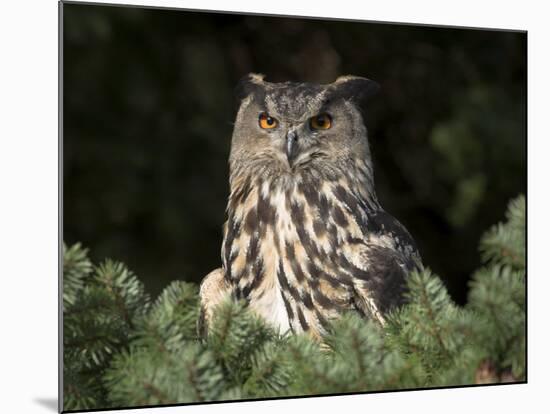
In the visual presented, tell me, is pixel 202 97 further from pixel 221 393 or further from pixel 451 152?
pixel 221 393

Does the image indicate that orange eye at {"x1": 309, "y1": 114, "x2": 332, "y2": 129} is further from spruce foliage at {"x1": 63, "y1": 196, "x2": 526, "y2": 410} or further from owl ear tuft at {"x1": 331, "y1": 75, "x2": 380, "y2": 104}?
spruce foliage at {"x1": 63, "y1": 196, "x2": 526, "y2": 410}

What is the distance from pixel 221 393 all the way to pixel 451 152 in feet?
4.40

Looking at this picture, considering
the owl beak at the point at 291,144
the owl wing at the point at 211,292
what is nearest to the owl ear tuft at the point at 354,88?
the owl beak at the point at 291,144

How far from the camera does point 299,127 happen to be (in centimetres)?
249

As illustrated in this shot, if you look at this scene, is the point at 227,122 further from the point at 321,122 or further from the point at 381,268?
the point at 381,268

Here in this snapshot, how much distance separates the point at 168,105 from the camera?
3.17m

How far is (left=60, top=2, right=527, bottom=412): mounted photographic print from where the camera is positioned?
1.93 meters

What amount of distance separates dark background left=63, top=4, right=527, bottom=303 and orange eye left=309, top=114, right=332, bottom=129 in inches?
6.5

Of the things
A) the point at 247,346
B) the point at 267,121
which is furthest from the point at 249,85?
the point at 247,346

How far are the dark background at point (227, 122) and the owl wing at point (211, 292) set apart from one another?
0.10 m

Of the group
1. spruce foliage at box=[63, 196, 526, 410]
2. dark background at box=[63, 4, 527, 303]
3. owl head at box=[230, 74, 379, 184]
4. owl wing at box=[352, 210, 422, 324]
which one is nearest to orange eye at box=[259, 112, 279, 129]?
owl head at box=[230, 74, 379, 184]

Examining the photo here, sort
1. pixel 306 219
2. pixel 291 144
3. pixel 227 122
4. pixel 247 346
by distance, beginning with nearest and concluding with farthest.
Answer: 1. pixel 247 346
2. pixel 291 144
3. pixel 306 219
4. pixel 227 122

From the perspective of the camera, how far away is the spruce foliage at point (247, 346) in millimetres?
1865

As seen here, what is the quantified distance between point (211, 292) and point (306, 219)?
335 mm
